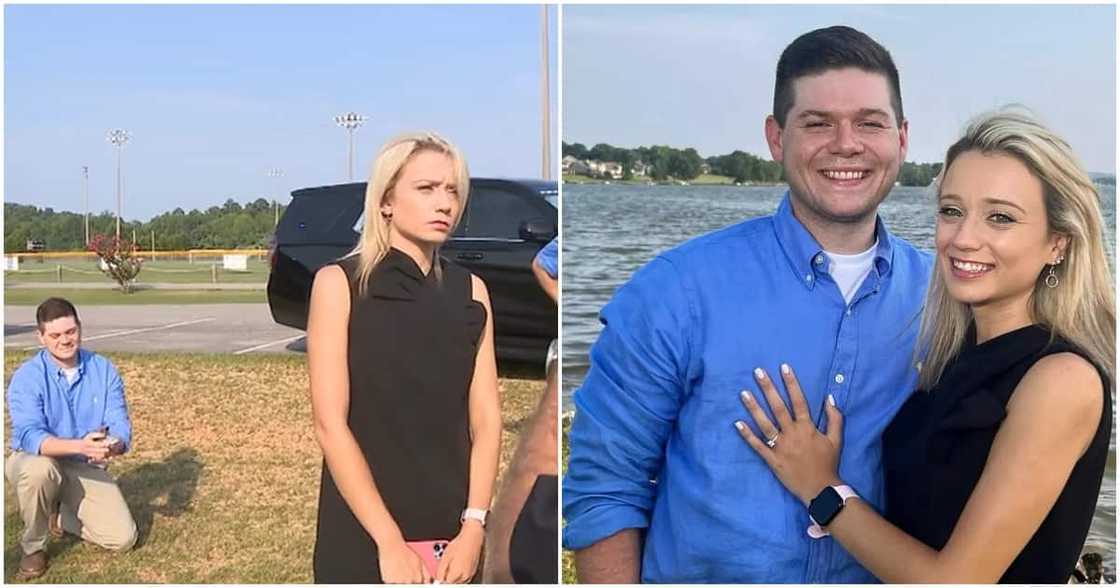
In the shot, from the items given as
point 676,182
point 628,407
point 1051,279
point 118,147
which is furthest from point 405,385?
point 1051,279

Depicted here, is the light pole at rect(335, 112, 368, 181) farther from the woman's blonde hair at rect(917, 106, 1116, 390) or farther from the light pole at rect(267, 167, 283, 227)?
the woman's blonde hair at rect(917, 106, 1116, 390)

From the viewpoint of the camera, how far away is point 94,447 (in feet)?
11.0

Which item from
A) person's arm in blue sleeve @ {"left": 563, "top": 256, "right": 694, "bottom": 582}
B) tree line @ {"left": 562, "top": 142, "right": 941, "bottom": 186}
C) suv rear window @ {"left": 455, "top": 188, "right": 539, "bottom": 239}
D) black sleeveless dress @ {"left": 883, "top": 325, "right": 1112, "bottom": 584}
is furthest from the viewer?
suv rear window @ {"left": 455, "top": 188, "right": 539, "bottom": 239}

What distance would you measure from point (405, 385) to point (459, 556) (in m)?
0.52

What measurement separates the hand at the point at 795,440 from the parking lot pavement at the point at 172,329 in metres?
1.30

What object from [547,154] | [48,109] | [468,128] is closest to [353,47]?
[468,128]

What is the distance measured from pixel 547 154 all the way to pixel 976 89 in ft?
3.94

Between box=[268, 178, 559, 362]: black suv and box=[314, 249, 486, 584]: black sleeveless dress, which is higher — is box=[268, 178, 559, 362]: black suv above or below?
above

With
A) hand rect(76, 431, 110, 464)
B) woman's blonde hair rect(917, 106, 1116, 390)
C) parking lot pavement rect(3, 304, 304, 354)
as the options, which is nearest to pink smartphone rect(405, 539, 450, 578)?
parking lot pavement rect(3, 304, 304, 354)

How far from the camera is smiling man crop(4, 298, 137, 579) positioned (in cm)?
332

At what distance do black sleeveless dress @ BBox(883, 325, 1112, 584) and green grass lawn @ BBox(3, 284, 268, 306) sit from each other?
183 centimetres

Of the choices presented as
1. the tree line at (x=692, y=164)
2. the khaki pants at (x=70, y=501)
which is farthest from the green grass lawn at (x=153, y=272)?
the tree line at (x=692, y=164)

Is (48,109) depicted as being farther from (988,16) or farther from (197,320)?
(988,16)

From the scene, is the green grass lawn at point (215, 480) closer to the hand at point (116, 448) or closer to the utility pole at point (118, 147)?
the hand at point (116, 448)
